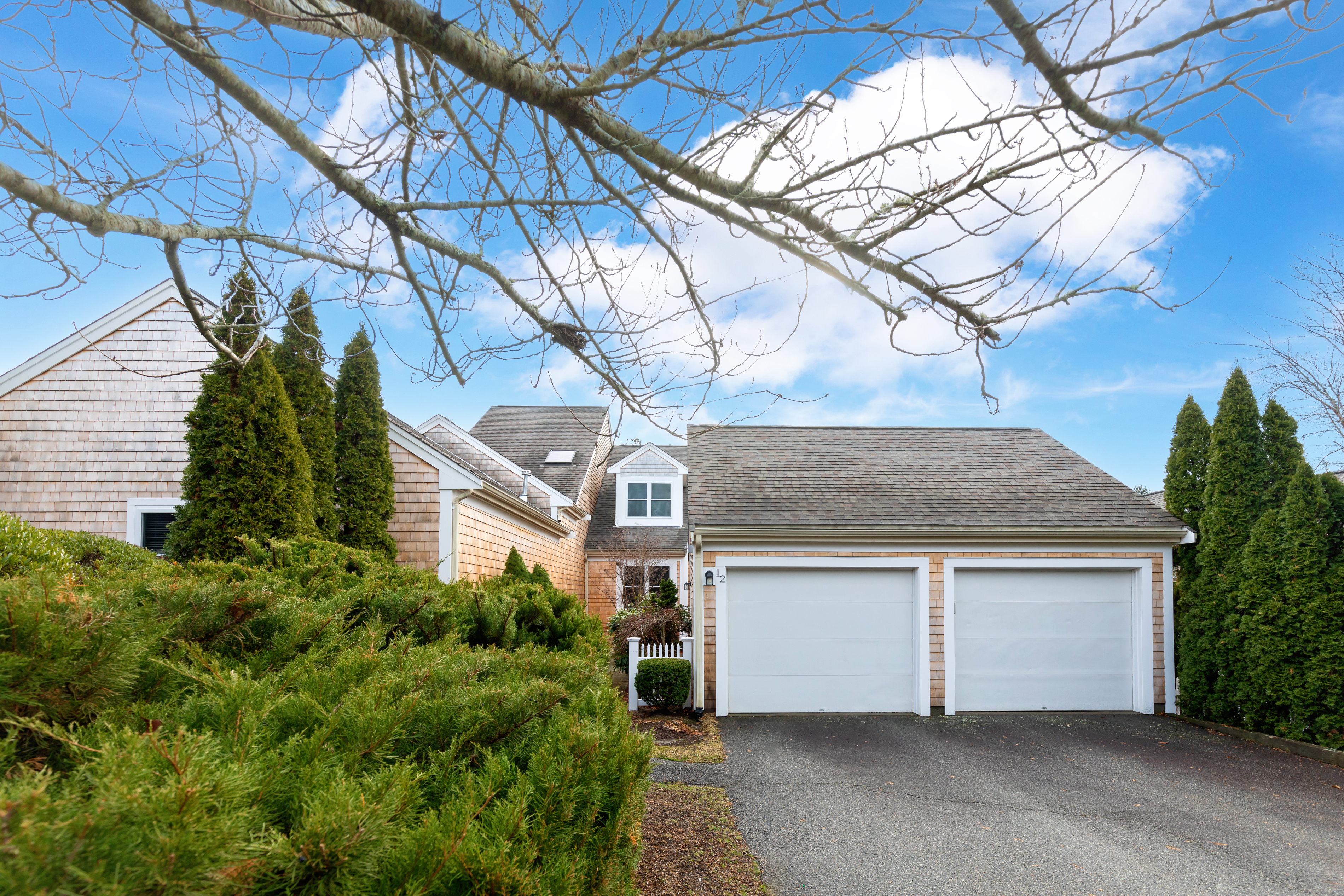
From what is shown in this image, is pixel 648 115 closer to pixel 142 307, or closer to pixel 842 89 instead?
pixel 842 89

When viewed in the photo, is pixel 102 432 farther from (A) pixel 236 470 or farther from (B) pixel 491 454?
(B) pixel 491 454

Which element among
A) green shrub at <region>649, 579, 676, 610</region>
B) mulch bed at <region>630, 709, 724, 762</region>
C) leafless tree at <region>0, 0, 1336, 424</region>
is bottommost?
mulch bed at <region>630, 709, 724, 762</region>

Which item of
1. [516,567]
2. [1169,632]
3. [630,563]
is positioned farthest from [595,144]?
[630,563]

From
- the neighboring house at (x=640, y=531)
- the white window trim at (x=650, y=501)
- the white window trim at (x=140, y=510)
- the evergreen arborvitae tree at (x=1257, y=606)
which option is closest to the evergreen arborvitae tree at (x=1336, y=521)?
the evergreen arborvitae tree at (x=1257, y=606)

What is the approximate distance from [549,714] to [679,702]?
9.15 metres

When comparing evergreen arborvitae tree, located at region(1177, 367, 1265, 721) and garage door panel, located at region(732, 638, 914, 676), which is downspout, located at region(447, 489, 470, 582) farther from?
evergreen arborvitae tree, located at region(1177, 367, 1265, 721)

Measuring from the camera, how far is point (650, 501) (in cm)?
2078

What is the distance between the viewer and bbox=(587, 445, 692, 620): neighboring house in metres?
19.4

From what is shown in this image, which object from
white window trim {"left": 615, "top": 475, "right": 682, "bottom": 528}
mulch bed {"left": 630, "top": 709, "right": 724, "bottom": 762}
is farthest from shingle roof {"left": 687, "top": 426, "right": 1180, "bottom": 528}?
white window trim {"left": 615, "top": 475, "right": 682, "bottom": 528}

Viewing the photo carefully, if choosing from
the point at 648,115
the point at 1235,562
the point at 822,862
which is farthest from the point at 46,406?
the point at 1235,562

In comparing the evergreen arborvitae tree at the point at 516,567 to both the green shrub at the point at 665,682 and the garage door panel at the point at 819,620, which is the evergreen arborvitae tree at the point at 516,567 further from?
the garage door panel at the point at 819,620

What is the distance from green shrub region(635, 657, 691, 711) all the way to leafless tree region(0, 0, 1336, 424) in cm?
629

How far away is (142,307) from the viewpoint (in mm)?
11117

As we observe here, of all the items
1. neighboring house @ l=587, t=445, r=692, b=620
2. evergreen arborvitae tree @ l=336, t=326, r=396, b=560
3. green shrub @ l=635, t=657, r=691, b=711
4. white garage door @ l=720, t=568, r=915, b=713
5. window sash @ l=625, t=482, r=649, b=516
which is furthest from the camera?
window sash @ l=625, t=482, r=649, b=516
